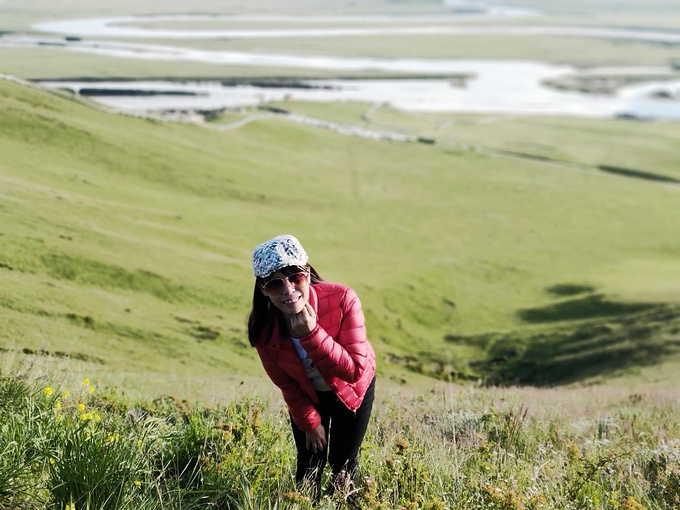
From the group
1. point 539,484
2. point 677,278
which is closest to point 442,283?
point 677,278

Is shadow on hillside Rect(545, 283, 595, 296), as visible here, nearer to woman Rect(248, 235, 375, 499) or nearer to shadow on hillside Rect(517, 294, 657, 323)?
shadow on hillside Rect(517, 294, 657, 323)

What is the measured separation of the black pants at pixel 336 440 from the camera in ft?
24.2

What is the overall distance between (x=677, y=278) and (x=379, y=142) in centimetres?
5584

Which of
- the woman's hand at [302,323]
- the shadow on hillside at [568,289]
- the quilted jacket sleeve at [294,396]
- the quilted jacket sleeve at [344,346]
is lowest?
the shadow on hillside at [568,289]

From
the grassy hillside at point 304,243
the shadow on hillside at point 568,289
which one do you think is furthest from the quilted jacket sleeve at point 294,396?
the shadow on hillside at point 568,289

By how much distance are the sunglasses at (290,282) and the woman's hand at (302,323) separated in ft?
0.80

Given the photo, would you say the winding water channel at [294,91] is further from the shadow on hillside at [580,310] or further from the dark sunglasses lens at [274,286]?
the dark sunglasses lens at [274,286]

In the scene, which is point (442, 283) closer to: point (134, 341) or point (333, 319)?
point (134, 341)

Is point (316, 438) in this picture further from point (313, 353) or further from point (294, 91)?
point (294, 91)

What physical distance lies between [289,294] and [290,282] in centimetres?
13

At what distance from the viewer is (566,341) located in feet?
139

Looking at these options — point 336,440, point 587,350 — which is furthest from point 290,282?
point 587,350

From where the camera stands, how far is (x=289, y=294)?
6.46 metres

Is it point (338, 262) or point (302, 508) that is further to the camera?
point (338, 262)
